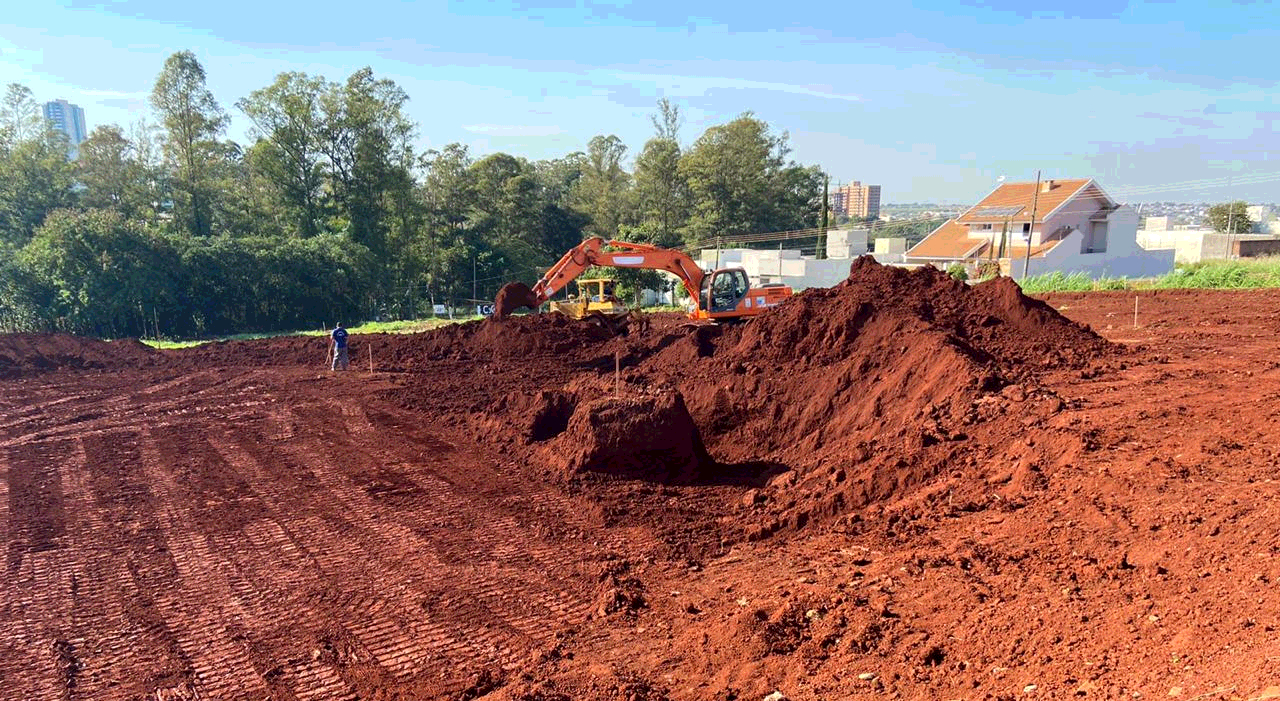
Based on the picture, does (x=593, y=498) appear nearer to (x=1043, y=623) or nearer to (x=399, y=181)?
(x=1043, y=623)

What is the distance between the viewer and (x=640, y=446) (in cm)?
1055

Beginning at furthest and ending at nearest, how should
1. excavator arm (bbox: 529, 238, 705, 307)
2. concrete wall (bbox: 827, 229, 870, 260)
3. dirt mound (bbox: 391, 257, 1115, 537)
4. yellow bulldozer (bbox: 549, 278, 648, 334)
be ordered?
concrete wall (bbox: 827, 229, 870, 260), yellow bulldozer (bbox: 549, 278, 648, 334), excavator arm (bbox: 529, 238, 705, 307), dirt mound (bbox: 391, 257, 1115, 537)

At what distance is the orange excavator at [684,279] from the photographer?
2052 centimetres

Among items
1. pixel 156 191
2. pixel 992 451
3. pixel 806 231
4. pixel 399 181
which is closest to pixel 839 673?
pixel 992 451

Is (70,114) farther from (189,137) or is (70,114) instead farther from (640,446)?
(640,446)

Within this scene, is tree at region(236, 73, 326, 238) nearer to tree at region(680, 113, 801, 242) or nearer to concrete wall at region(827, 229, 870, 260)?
tree at region(680, 113, 801, 242)

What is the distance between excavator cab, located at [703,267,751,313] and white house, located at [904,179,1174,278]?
2443cm

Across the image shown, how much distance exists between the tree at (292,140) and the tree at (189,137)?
7.08ft

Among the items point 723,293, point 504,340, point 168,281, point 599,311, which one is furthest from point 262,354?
point 168,281

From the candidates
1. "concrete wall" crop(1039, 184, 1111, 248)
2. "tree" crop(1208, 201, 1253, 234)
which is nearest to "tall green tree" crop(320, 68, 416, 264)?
"concrete wall" crop(1039, 184, 1111, 248)

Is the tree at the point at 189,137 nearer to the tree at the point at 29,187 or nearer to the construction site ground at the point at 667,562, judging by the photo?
the tree at the point at 29,187

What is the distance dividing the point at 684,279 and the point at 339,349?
32.4 ft

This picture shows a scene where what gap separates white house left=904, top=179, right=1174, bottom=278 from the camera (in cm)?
4166

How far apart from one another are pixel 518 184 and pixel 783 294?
33715 mm
